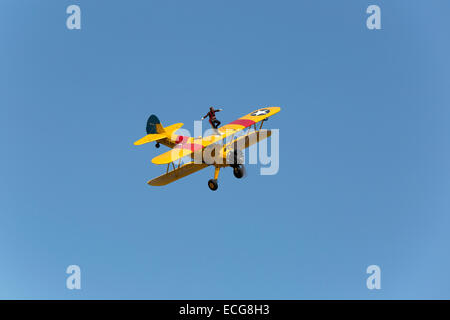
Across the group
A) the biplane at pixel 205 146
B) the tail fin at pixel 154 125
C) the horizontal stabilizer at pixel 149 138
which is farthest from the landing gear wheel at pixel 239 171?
the tail fin at pixel 154 125

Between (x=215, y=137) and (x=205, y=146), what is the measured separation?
0.85 m

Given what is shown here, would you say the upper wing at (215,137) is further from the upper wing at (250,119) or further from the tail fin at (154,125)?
the tail fin at (154,125)

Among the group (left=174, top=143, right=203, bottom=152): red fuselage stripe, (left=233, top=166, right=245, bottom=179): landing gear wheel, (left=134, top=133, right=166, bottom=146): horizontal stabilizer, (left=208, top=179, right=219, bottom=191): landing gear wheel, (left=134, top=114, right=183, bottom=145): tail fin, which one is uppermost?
(left=134, top=114, right=183, bottom=145): tail fin

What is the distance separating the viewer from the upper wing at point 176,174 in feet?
134

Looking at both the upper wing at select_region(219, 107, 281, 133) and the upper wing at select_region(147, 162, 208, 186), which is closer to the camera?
the upper wing at select_region(147, 162, 208, 186)

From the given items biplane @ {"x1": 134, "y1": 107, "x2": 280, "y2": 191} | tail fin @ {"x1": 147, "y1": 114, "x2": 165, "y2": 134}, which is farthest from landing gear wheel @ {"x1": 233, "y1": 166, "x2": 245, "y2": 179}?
tail fin @ {"x1": 147, "y1": 114, "x2": 165, "y2": 134}

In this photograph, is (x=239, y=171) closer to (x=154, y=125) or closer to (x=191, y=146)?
(x=191, y=146)

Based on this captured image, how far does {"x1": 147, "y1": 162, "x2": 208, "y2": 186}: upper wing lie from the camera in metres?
40.8

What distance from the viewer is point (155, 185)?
41.2 meters

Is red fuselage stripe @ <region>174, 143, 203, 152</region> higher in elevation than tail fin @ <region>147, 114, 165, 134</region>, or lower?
lower

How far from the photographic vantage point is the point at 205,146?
39594 mm

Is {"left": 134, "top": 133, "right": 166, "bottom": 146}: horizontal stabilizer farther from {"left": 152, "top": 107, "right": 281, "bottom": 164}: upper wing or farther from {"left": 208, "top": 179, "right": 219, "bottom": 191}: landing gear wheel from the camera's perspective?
{"left": 208, "top": 179, "right": 219, "bottom": 191}: landing gear wheel
